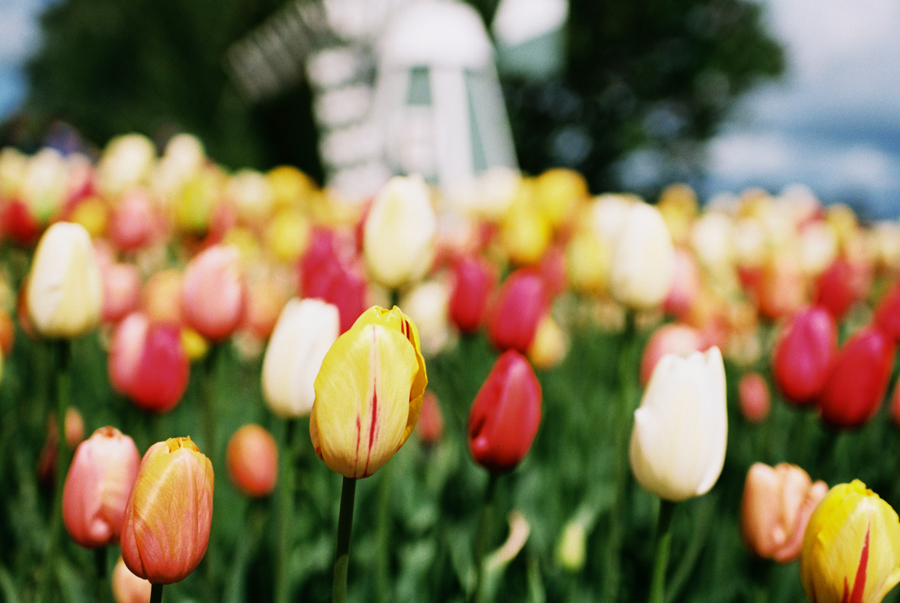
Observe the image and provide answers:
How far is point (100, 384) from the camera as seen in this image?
2.54 meters

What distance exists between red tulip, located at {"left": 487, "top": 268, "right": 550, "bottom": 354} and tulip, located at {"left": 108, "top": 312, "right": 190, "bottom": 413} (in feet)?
2.41

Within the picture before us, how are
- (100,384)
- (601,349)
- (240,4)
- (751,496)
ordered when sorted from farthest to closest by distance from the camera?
(240,4), (601,349), (100,384), (751,496)

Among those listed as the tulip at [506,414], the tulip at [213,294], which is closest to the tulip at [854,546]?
the tulip at [506,414]

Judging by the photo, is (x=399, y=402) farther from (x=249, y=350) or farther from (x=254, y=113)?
(x=254, y=113)

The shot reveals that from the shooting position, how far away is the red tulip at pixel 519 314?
5.37ft

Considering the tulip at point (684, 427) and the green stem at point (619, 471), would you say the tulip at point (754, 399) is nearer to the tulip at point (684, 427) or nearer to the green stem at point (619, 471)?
the green stem at point (619, 471)

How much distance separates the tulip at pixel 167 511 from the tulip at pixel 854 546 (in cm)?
77

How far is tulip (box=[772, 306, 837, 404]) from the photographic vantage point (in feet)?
4.80

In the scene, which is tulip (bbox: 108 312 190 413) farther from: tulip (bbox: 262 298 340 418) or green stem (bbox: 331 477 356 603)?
green stem (bbox: 331 477 356 603)

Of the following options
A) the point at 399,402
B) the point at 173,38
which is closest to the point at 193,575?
the point at 399,402

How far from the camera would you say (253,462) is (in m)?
1.58

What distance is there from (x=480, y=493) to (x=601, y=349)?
147cm

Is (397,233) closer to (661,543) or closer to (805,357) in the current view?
(661,543)

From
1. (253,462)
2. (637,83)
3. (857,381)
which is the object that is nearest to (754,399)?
(857,381)
